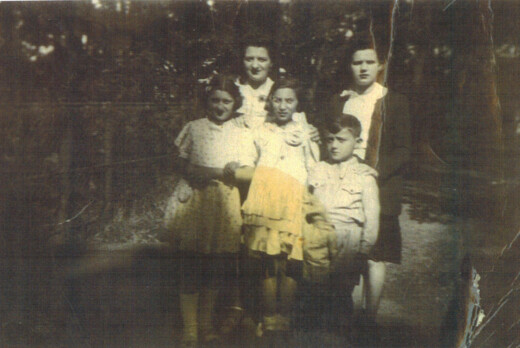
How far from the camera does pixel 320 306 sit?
9.96ft

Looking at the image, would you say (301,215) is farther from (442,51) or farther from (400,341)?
(442,51)

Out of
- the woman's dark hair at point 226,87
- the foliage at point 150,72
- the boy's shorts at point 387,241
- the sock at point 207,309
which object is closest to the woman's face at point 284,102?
the foliage at point 150,72

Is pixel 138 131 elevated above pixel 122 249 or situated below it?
above

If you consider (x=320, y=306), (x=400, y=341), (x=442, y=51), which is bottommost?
(x=400, y=341)

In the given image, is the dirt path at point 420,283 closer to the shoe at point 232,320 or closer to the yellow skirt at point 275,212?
the yellow skirt at point 275,212

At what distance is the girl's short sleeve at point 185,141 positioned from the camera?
2.98m

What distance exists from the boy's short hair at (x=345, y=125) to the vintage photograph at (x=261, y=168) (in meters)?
0.01

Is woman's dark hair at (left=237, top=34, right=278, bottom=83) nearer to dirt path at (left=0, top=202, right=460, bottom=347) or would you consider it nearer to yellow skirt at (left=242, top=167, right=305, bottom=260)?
yellow skirt at (left=242, top=167, right=305, bottom=260)

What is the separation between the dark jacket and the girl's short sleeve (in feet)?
2.87

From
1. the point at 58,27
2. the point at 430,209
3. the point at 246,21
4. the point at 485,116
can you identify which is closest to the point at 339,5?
the point at 246,21

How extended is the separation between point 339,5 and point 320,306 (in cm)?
188

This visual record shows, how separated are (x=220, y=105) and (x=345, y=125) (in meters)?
0.78

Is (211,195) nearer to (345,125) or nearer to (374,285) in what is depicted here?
(345,125)

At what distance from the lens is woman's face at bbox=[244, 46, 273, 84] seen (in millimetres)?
2961
